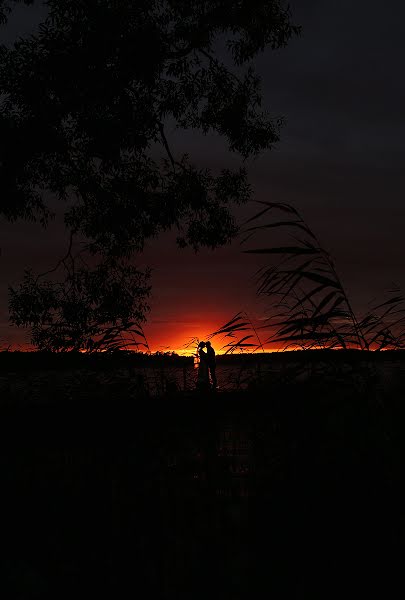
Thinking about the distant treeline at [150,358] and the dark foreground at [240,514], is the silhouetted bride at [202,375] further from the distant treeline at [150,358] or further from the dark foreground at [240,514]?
the dark foreground at [240,514]

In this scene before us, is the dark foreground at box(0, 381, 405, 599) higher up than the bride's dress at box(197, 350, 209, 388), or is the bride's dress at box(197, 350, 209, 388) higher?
the bride's dress at box(197, 350, 209, 388)

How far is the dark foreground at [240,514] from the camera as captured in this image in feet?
10.2

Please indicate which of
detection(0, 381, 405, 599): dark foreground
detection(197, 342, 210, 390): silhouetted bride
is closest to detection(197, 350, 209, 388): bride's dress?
detection(197, 342, 210, 390): silhouetted bride

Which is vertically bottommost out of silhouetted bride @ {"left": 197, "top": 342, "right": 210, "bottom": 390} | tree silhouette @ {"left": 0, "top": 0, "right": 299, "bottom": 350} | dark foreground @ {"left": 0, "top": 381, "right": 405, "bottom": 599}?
dark foreground @ {"left": 0, "top": 381, "right": 405, "bottom": 599}

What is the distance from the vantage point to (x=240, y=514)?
3742mm

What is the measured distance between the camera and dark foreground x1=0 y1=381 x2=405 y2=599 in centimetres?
312

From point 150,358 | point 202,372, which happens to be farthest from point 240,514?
point 202,372

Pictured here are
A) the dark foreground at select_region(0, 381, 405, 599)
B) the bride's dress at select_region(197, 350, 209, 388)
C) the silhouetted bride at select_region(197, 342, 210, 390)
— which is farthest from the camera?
the bride's dress at select_region(197, 350, 209, 388)

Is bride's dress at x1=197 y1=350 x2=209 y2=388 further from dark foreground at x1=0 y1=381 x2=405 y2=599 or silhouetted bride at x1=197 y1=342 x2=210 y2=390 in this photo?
dark foreground at x1=0 y1=381 x2=405 y2=599

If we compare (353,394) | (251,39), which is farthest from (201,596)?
(251,39)

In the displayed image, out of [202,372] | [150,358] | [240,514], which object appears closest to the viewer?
[240,514]

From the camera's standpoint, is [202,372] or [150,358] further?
[202,372]

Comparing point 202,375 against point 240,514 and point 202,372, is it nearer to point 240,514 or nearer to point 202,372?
point 202,372

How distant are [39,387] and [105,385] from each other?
2100 mm
